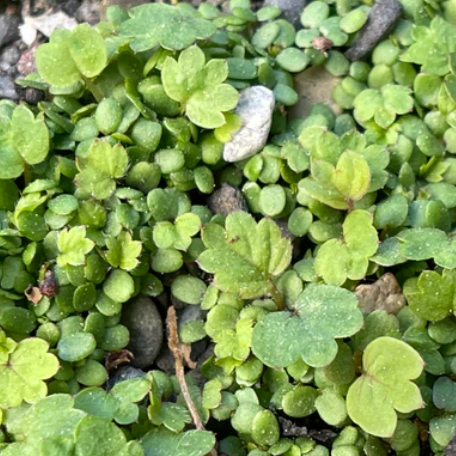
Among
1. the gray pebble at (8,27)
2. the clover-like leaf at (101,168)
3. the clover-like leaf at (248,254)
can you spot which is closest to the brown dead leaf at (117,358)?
the clover-like leaf at (248,254)

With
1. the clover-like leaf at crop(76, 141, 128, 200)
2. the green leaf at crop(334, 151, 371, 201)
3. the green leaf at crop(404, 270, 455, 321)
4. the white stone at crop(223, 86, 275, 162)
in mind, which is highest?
the clover-like leaf at crop(76, 141, 128, 200)

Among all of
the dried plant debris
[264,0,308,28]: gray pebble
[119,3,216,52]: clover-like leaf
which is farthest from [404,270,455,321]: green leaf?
[264,0,308,28]: gray pebble

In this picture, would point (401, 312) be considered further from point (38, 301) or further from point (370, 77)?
point (38, 301)

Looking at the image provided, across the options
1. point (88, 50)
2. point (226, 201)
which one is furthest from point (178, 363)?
point (88, 50)

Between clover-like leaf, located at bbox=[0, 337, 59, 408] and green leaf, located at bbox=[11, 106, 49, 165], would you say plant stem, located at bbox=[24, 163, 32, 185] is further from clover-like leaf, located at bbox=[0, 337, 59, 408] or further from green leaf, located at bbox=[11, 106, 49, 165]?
clover-like leaf, located at bbox=[0, 337, 59, 408]

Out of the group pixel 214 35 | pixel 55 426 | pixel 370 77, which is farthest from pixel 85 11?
pixel 55 426

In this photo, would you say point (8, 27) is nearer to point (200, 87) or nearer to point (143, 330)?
point (200, 87)
